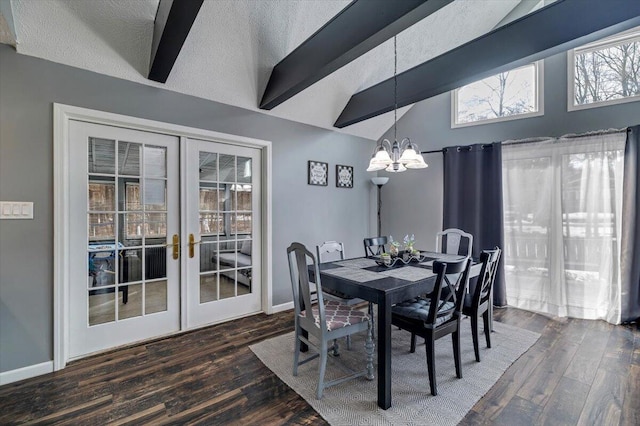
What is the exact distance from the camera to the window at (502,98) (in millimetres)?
3686

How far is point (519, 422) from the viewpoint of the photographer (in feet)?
5.68

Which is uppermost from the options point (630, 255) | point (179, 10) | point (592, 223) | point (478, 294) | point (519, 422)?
point (179, 10)

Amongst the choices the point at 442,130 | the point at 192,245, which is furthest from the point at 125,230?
the point at 442,130

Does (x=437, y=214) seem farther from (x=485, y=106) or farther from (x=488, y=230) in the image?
(x=485, y=106)

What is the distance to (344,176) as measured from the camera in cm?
441

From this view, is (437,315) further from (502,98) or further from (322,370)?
(502,98)

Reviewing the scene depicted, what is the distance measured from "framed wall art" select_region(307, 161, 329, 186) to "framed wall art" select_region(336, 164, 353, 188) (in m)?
0.23

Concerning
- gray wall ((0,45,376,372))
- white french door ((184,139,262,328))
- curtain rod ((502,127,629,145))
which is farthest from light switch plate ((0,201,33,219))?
curtain rod ((502,127,629,145))

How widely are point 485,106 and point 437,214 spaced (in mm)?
1662

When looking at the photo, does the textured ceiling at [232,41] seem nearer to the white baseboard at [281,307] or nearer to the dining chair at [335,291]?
the dining chair at [335,291]

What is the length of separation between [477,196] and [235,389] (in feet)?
11.9

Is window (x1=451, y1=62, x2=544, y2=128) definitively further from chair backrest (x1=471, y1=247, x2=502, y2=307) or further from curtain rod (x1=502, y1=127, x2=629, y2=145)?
chair backrest (x1=471, y1=247, x2=502, y2=307)

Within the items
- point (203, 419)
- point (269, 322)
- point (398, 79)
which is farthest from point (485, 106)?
point (203, 419)

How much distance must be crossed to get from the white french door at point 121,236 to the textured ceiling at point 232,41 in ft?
1.92
